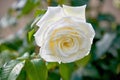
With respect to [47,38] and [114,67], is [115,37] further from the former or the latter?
[47,38]

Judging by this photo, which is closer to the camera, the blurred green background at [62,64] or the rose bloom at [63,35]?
the rose bloom at [63,35]

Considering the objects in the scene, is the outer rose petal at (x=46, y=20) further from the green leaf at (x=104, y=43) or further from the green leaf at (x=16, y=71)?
the green leaf at (x=104, y=43)

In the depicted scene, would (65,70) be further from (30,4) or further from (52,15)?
(30,4)

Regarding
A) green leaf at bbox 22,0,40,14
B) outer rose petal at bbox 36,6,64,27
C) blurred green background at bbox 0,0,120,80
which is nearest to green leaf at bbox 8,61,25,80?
blurred green background at bbox 0,0,120,80

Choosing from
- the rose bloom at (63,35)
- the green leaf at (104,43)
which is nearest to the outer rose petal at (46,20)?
the rose bloom at (63,35)

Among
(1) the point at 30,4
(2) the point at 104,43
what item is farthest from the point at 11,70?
(2) the point at 104,43
